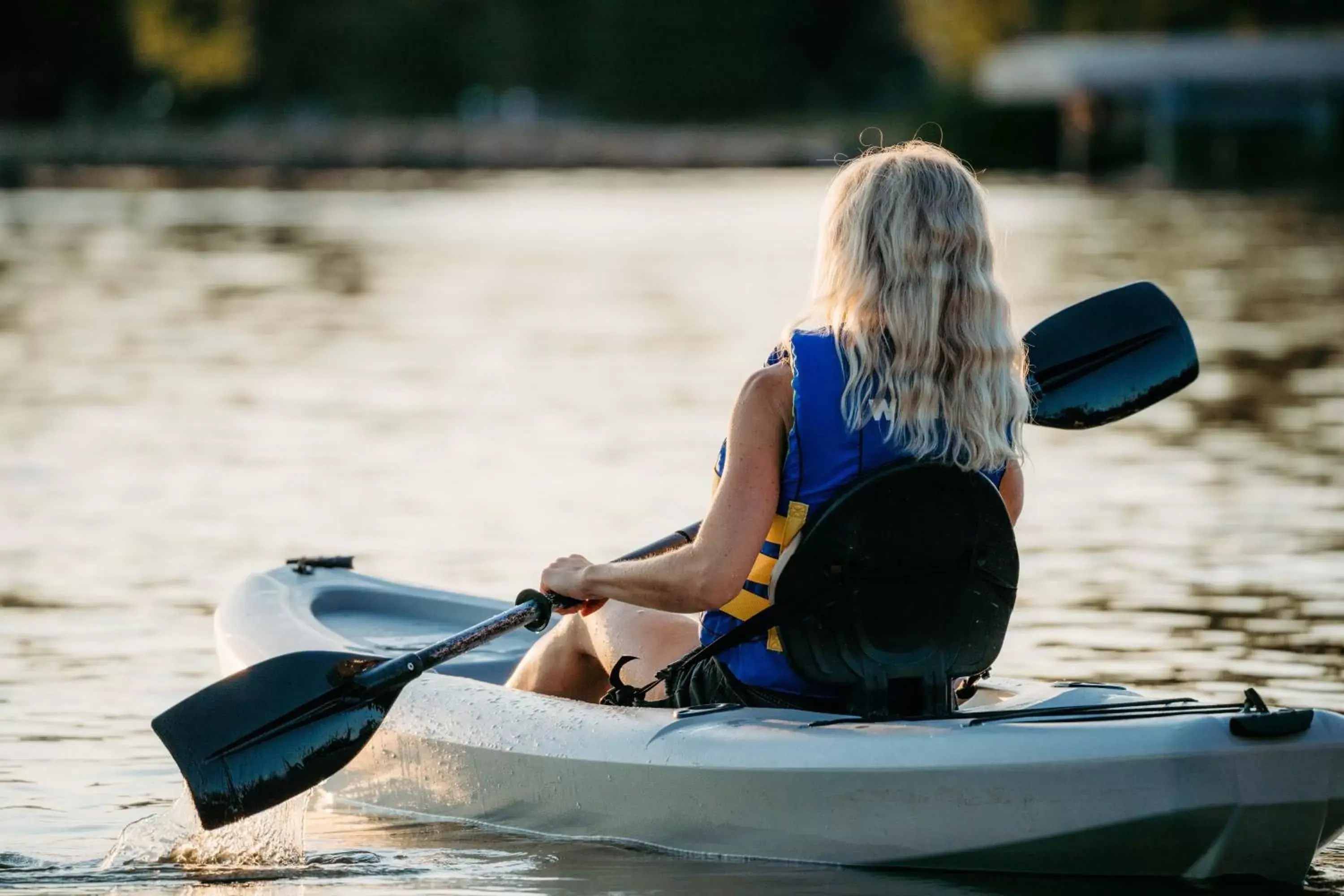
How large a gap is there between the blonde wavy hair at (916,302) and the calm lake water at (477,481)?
2.95 feet

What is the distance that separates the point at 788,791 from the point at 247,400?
31.4ft

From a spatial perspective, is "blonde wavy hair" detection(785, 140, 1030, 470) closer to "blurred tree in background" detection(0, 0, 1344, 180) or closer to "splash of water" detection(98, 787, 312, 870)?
"splash of water" detection(98, 787, 312, 870)

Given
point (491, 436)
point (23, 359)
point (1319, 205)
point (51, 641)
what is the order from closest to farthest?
point (51, 641)
point (491, 436)
point (23, 359)
point (1319, 205)

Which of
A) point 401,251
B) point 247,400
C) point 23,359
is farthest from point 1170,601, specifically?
point 401,251

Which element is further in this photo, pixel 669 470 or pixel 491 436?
pixel 491 436

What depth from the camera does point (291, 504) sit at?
10258 mm

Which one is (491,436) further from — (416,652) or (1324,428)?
(416,652)

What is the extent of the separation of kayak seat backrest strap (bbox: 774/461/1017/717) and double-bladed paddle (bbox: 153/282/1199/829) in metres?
0.53

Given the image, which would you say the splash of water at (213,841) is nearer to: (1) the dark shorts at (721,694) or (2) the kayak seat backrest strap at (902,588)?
(1) the dark shorts at (721,694)

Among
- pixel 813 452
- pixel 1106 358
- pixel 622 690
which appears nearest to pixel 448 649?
pixel 622 690

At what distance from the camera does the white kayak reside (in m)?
4.45

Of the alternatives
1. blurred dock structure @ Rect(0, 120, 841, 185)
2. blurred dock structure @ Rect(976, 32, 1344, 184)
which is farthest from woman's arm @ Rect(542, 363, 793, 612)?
blurred dock structure @ Rect(0, 120, 841, 185)

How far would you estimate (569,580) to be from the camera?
491 centimetres

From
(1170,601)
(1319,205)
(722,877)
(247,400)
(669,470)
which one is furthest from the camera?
(1319,205)
